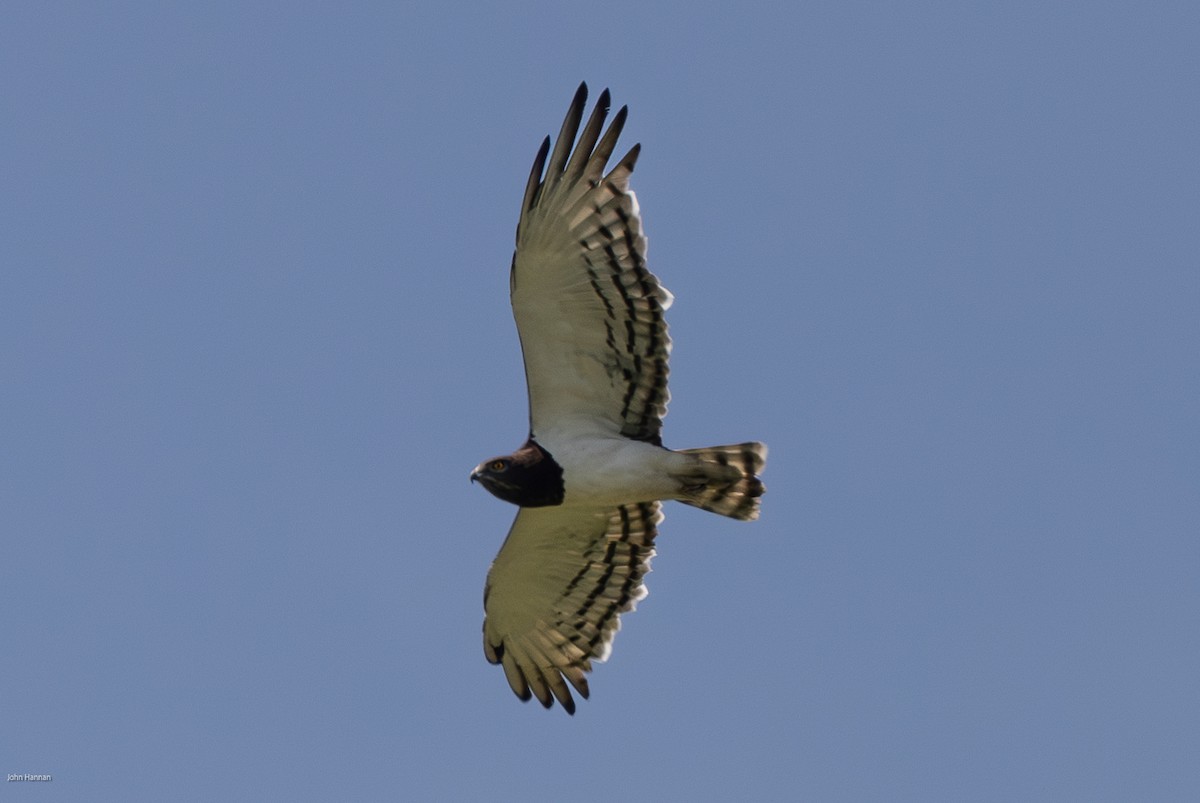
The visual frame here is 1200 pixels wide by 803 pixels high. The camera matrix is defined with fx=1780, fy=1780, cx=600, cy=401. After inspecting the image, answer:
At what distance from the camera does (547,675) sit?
50.8ft

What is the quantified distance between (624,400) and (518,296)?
4.27 ft

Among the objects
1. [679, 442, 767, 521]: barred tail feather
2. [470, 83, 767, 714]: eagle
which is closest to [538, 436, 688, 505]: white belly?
[470, 83, 767, 714]: eagle

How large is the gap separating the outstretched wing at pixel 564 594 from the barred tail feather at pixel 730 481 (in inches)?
32.7

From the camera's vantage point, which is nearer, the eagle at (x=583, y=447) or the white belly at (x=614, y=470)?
the eagle at (x=583, y=447)

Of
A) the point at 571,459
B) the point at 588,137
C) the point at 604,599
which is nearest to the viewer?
the point at 588,137

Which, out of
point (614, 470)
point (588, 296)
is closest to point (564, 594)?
point (614, 470)

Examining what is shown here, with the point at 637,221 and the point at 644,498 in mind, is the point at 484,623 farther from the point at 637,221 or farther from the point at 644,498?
the point at 637,221

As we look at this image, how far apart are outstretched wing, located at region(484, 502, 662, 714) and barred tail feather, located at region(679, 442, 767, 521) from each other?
831mm

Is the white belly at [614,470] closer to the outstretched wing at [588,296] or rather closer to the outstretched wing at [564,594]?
the outstretched wing at [588,296]

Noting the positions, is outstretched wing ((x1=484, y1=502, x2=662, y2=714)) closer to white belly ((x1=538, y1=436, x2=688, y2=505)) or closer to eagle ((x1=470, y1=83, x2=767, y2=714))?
eagle ((x1=470, y1=83, x2=767, y2=714))

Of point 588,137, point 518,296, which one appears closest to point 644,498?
point 518,296

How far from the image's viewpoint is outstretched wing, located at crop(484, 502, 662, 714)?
49.7 ft

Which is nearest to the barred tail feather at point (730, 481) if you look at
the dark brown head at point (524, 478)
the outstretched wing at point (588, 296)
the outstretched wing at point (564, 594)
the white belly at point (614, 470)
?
the white belly at point (614, 470)

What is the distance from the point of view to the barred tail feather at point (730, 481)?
47.1 ft
